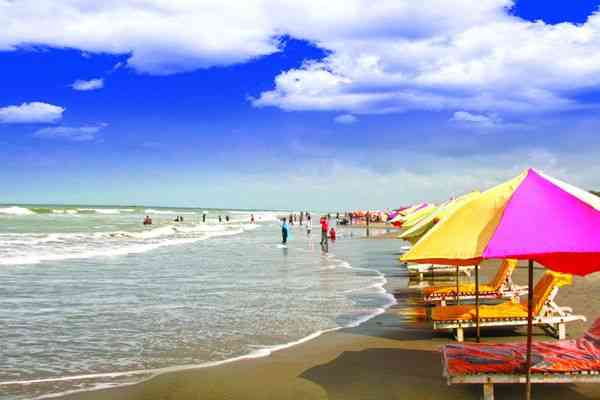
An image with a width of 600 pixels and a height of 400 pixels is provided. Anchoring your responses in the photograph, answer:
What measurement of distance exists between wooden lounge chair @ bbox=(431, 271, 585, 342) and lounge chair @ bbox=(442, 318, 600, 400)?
2.73 m

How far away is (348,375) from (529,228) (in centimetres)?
380

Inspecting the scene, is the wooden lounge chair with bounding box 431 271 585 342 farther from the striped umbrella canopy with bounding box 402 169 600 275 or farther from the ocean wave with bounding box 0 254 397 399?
the striped umbrella canopy with bounding box 402 169 600 275

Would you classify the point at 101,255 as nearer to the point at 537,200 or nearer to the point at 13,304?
the point at 13,304

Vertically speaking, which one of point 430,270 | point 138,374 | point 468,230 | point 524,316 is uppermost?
point 468,230

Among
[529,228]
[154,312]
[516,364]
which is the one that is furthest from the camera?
[154,312]

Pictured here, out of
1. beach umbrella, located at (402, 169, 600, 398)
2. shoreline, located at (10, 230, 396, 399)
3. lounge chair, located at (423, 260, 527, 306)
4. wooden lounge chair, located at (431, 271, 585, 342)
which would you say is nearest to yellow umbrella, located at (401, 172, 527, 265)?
beach umbrella, located at (402, 169, 600, 398)

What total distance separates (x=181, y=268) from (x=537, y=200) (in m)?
19.4

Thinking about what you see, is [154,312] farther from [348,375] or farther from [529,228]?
[529,228]

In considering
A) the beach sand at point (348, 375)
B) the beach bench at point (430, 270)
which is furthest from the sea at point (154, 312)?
the beach bench at point (430, 270)

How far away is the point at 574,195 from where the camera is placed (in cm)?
586

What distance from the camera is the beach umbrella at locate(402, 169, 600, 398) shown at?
535cm

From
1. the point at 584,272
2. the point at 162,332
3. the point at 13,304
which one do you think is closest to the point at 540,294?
the point at 584,272

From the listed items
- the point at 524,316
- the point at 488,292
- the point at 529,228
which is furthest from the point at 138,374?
the point at 488,292

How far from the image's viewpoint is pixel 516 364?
669cm
